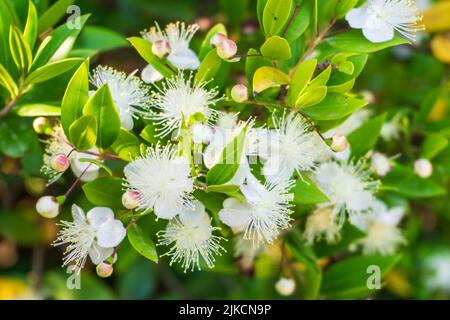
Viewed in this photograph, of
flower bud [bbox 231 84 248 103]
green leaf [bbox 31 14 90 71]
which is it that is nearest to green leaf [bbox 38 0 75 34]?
green leaf [bbox 31 14 90 71]

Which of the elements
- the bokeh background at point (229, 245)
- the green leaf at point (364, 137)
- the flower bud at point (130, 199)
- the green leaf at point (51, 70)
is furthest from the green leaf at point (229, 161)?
the bokeh background at point (229, 245)

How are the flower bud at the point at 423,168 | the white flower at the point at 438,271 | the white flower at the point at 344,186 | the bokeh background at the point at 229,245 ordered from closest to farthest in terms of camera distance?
1. the white flower at the point at 344,186
2. the flower bud at the point at 423,168
3. the bokeh background at the point at 229,245
4. the white flower at the point at 438,271

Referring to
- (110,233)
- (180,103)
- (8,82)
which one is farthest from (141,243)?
(8,82)

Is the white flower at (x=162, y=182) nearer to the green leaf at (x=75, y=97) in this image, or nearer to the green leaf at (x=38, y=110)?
the green leaf at (x=75, y=97)

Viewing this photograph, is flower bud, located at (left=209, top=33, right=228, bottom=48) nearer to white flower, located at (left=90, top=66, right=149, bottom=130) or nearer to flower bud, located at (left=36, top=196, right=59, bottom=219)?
white flower, located at (left=90, top=66, right=149, bottom=130)

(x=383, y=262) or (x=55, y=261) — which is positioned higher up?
(x=55, y=261)

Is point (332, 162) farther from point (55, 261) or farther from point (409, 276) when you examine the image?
point (55, 261)
